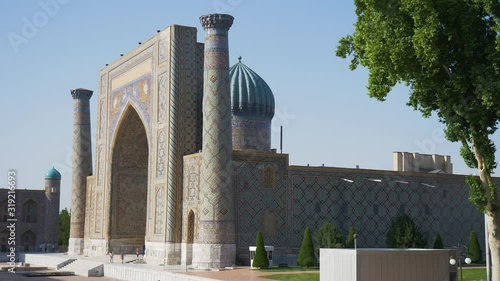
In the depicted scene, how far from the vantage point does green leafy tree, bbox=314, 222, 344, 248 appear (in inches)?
956

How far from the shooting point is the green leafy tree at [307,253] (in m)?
23.2

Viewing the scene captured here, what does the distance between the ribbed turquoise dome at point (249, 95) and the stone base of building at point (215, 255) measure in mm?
8015

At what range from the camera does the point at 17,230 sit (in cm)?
4603

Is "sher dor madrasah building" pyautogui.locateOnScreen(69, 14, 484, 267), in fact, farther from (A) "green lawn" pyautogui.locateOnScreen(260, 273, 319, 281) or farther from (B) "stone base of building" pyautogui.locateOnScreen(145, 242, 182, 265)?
(A) "green lawn" pyautogui.locateOnScreen(260, 273, 319, 281)

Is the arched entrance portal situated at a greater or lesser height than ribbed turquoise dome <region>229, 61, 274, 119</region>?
lesser

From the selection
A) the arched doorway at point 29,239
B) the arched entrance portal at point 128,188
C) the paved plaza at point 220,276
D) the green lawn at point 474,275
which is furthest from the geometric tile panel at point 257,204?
the arched doorway at point 29,239

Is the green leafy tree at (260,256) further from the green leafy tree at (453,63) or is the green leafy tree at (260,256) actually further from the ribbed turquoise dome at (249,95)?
the green leafy tree at (453,63)

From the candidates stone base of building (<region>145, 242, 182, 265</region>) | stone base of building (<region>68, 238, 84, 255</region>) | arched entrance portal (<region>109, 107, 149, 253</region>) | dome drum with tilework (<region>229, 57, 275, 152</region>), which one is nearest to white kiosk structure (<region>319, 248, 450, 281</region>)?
stone base of building (<region>145, 242, 182, 265</region>)

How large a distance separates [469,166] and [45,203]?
124 feet

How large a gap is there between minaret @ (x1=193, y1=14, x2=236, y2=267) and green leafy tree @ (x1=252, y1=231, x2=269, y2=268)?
0.88m

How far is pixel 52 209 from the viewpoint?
152 feet

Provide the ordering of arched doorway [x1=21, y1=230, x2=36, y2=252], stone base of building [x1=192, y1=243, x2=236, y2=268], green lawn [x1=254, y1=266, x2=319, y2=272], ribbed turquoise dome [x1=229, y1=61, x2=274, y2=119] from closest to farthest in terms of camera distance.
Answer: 1. green lawn [x1=254, y1=266, x2=319, y2=272]
2. stone base of building [x1=192, y1=243, x2=236, y2=268]
3. ribbed turquoise dome [x1=229, y1=61, x2=274, y2=119]
4. arched doorway [x1=21, y1=230, x2=36, y2=252]

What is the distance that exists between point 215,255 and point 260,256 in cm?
149

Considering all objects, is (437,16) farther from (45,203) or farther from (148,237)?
(45,203)
